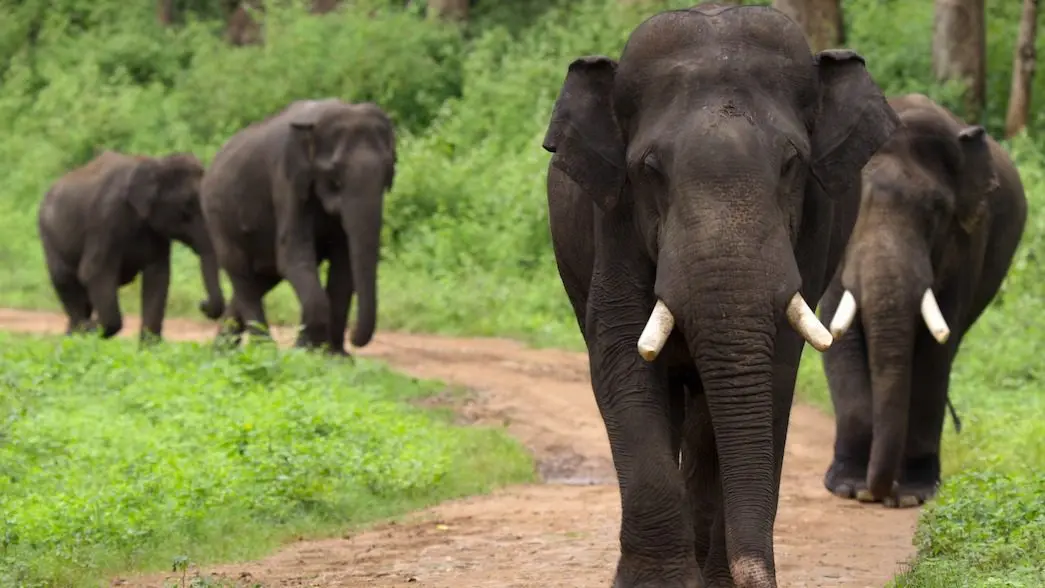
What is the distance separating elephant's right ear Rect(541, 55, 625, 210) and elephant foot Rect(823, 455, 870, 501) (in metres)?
4.57

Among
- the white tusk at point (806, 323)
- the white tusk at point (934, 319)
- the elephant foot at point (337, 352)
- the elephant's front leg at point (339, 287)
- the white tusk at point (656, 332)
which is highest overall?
the white tusk at point (806, 323)

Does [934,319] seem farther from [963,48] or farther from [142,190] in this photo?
[963,48]

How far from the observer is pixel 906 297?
10562 millimetres

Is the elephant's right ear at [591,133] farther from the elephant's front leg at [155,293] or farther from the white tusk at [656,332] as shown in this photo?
the elephant's front leg at [155,293]

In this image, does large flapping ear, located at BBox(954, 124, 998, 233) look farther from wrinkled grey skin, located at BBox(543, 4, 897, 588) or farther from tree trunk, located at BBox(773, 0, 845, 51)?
tree trunk, located at BBox(773, 0, 845, 51)

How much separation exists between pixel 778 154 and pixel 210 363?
8430 mm

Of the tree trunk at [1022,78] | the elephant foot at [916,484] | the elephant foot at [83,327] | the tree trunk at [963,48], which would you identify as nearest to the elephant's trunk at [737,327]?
the elephant foot at [916,484]

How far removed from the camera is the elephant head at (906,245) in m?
10.5

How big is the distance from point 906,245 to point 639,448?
4256 millimetres

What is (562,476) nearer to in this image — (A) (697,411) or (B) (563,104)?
(A) (697,411)

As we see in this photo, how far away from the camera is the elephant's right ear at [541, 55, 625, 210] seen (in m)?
6.89

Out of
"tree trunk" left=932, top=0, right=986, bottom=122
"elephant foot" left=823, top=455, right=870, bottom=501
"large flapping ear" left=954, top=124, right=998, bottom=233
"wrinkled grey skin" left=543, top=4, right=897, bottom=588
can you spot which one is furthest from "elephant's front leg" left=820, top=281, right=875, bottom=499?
"tree trunk" left=932, top=0, right=986, bottom=122

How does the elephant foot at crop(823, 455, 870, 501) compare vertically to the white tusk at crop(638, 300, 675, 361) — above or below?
below

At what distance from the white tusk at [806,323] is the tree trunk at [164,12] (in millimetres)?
32906
